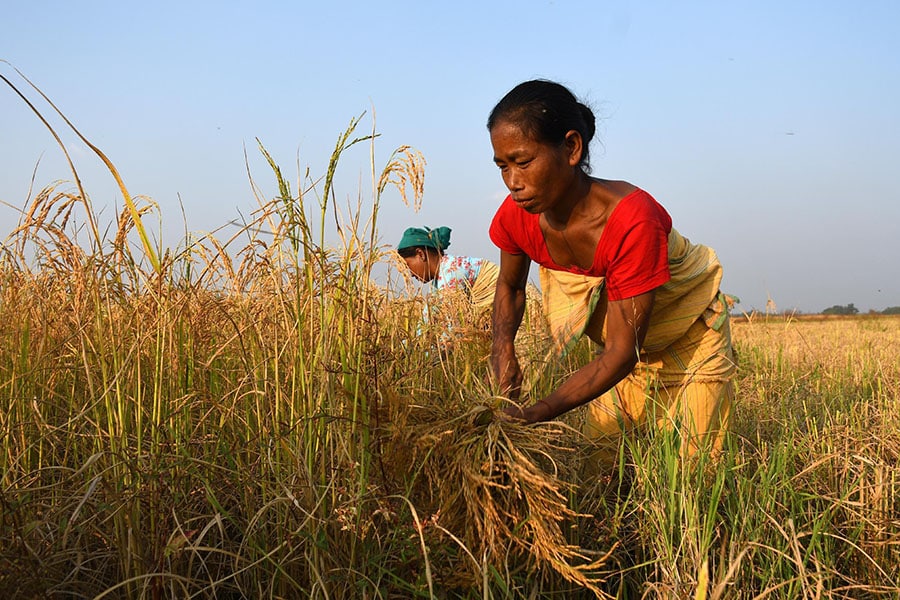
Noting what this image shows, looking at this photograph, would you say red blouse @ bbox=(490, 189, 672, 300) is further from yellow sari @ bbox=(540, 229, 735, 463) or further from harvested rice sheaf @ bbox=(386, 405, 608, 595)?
harvested rice sheaf @ bbox=(386, 405, 608, 595)

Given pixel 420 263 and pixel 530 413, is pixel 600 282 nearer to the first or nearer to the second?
pixel 530 413

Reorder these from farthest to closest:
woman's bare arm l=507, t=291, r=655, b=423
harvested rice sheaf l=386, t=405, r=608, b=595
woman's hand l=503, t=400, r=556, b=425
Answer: woman's bare arm l=507, t=291, r=655, b=423 < woman's hand l=503, t=400, r=556, b=425 < harvested rice sheaf l=386, t=405, r=608, b=595

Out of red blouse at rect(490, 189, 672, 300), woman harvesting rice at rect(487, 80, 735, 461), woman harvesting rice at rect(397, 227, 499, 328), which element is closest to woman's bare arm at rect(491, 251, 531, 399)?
woman harvesting rice at rect(487, 80, 735, 461)

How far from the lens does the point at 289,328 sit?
1960 mm

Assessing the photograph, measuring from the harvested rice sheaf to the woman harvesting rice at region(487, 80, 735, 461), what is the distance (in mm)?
132

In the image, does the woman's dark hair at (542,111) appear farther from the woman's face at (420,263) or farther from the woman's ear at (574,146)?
the woman's face at (420,263)

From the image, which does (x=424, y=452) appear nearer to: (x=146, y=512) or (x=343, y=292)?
(x=343, y=292)

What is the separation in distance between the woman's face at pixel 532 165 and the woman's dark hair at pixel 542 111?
0.08 ft

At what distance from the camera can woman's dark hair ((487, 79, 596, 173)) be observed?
2174 mm

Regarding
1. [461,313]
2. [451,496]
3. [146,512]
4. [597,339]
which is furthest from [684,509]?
[461,313]

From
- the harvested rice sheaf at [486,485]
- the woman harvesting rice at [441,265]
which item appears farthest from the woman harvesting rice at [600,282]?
the woman harvesting rice at [441,265]

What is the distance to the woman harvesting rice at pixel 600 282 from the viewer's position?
2.19 m

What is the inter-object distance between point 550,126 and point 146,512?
1.56m

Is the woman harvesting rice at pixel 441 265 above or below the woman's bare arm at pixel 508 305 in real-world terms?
above
